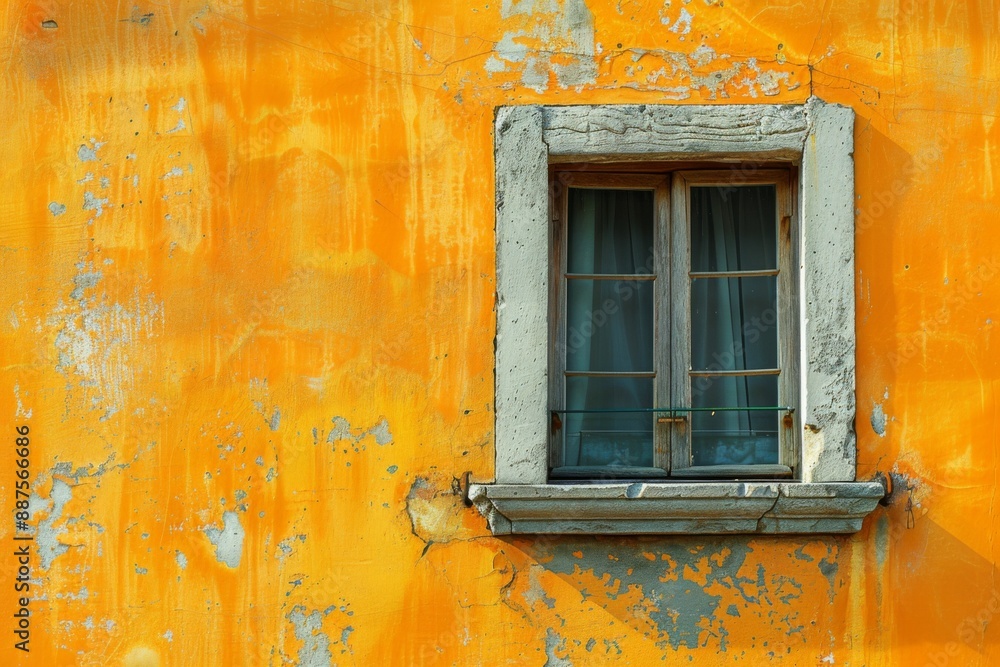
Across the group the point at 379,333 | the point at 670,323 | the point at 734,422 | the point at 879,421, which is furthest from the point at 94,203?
the point at 879,421

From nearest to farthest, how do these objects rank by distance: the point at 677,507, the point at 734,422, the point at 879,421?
the point at 677,507 → the point at 879,421 → the point at 734,422

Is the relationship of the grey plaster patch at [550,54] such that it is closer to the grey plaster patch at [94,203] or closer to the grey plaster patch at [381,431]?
the grey plaster patch at [381,431]

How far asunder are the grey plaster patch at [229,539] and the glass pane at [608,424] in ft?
4.23

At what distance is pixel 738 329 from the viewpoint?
446cm

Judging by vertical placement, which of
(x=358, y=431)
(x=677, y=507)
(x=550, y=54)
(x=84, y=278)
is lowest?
(x=677, y=507)

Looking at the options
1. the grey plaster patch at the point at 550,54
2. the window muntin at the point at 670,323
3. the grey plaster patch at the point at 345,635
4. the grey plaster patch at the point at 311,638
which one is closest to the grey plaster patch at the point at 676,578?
the window muntin at the point at 670,323

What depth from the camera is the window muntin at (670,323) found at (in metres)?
4.40

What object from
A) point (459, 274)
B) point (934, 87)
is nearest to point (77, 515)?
point (459, 274)

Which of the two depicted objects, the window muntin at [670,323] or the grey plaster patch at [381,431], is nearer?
the grey plaster patch at [381,431]

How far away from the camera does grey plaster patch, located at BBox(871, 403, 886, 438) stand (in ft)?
13.8

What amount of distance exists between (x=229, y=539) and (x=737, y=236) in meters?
2.32

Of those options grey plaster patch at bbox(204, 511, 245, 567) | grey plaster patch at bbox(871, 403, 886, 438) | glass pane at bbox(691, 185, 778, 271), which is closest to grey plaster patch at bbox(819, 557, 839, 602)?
grey plaster patch at bbox(871, 403, 886, 438)

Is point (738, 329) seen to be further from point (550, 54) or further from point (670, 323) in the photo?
point (550, 54)

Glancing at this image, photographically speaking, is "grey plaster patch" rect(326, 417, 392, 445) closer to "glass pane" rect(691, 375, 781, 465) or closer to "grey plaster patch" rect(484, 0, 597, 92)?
"glass pane" rect(691, 375, 781, 465)
